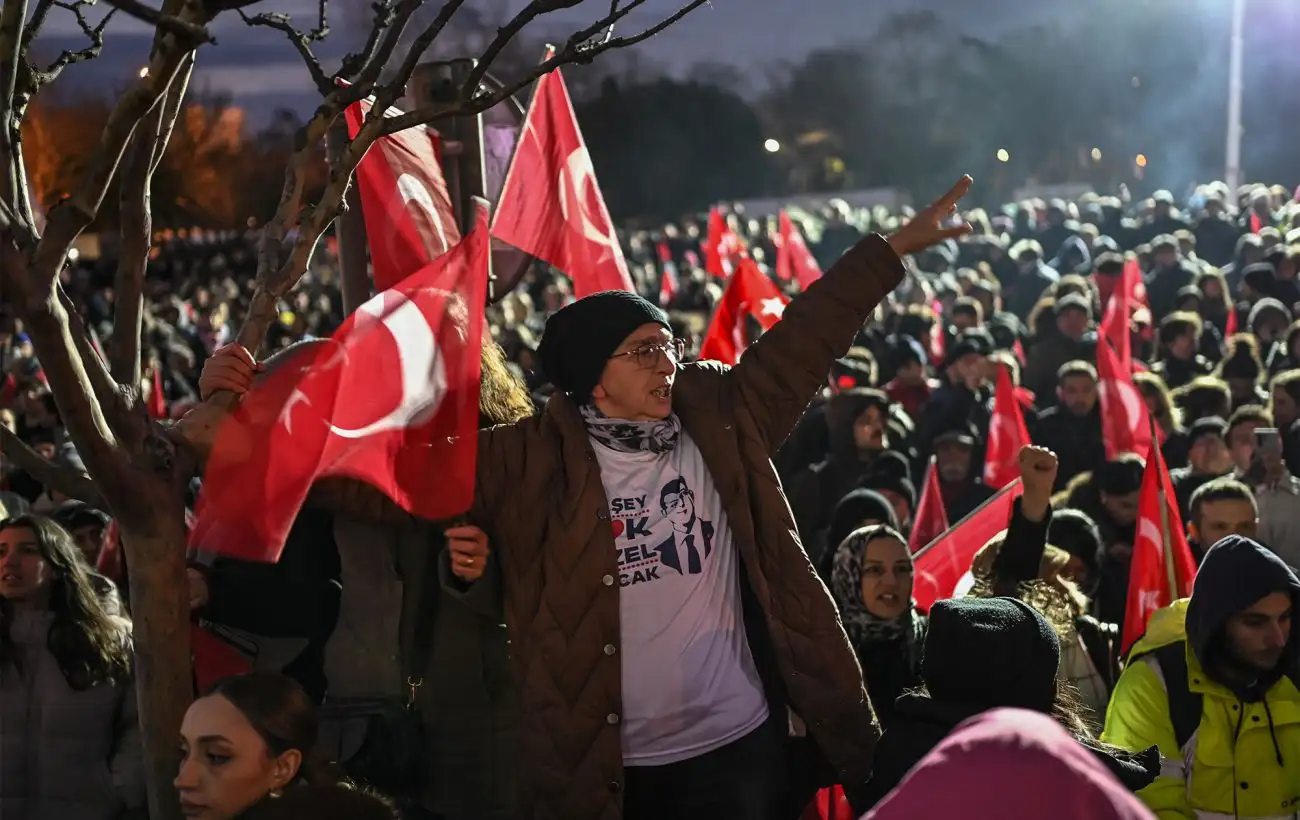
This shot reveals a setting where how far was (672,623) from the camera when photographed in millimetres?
3586

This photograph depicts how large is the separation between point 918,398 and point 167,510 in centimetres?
726

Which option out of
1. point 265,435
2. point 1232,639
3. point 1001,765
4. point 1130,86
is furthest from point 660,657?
point 1130,86

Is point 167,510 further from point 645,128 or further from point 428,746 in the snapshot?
point 645,128

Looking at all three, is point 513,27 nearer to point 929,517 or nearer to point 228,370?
point 228,370

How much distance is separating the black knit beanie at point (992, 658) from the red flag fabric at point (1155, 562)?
1.96m

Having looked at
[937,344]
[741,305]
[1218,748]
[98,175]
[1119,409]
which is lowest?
[1218,748]

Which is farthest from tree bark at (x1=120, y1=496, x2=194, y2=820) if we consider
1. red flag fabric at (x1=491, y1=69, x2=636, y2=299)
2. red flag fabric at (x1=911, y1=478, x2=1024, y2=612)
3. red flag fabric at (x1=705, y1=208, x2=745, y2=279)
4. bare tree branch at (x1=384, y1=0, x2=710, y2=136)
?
red flag fabric at (x1=705, y1=208, x2=745, y2=279)

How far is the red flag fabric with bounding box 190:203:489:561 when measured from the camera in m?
3.27

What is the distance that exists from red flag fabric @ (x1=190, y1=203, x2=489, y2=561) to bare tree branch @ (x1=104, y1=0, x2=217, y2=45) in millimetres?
924

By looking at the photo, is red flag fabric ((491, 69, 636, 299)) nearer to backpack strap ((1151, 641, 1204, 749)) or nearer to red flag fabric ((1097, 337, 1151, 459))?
backpack strap ((1151, 641, 1204, 749))

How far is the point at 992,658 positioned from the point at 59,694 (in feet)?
8.12

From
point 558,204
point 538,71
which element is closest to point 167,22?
point 538,71

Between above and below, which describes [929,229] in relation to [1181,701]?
above

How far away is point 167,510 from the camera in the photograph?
3098 millimetres
